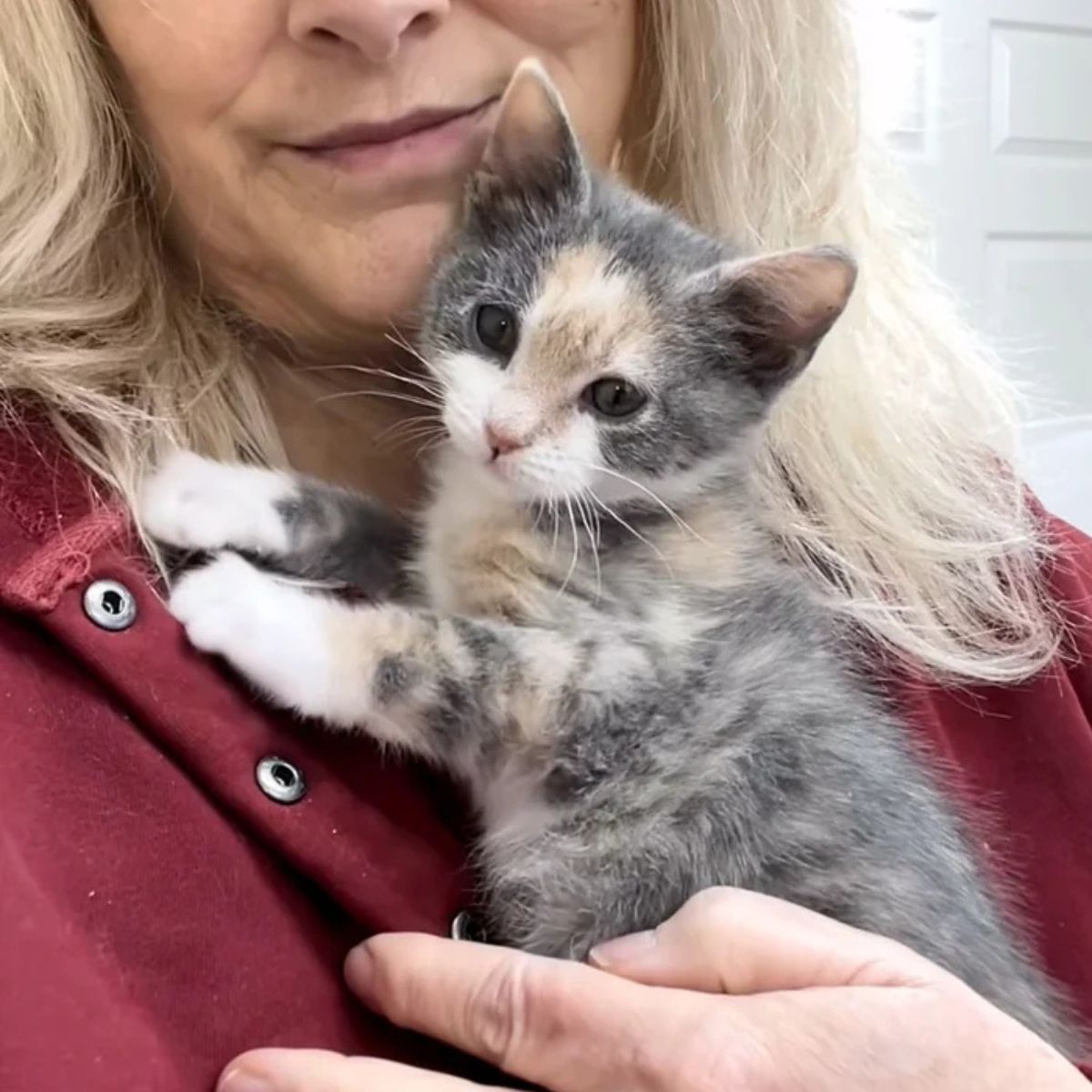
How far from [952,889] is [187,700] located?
566 mm

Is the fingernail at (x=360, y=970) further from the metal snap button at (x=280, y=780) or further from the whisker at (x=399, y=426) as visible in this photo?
the whisker at (x=399, y=426)

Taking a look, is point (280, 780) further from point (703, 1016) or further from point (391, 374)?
point (391, 374)

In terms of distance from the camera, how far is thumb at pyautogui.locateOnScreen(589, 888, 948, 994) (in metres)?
0.81

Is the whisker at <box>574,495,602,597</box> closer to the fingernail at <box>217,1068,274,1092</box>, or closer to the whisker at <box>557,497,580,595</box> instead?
the whisker at <box>557,497,580,595</box>

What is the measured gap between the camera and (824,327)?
1005mm

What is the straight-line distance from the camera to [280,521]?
1.01 metres

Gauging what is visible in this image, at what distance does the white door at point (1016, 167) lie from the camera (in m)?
3.77

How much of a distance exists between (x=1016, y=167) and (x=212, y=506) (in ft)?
12.1

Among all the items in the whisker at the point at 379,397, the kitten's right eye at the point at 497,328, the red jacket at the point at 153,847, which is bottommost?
the red jacket at the point at 153,847

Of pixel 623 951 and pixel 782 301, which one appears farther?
pixel 782 301

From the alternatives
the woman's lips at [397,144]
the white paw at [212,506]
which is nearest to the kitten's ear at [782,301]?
the woman's lips at [397,144]

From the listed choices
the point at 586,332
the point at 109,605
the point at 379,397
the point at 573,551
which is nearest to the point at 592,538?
the point at 573,551

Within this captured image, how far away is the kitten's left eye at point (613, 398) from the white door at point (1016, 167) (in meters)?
2.80

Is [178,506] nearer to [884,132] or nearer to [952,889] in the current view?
[952,889]
